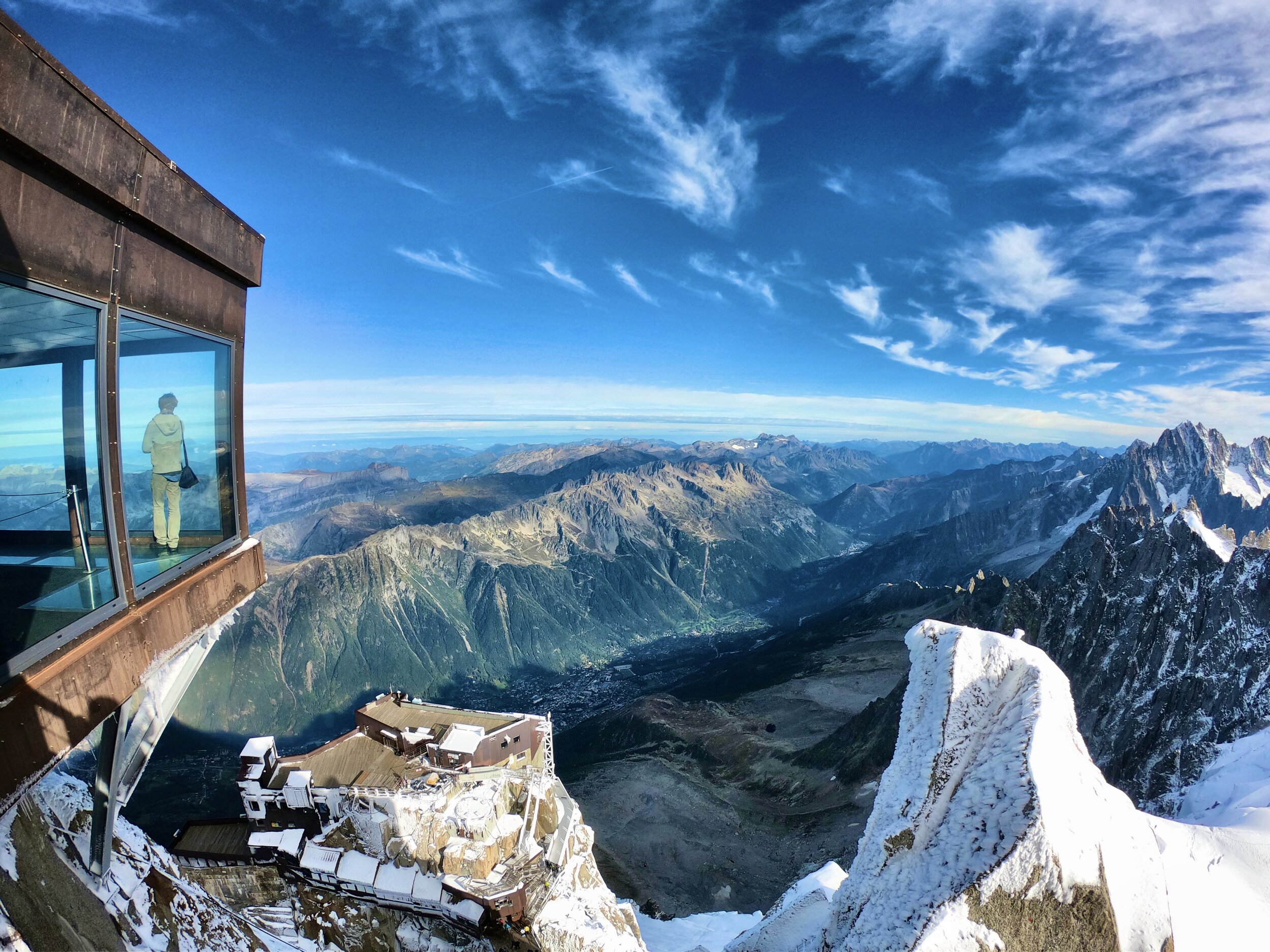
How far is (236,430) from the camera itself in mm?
9555

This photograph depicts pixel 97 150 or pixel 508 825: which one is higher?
pixel 97 150

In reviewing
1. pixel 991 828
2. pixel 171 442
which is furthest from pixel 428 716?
pixel 991 828

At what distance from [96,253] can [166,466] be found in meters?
2.86

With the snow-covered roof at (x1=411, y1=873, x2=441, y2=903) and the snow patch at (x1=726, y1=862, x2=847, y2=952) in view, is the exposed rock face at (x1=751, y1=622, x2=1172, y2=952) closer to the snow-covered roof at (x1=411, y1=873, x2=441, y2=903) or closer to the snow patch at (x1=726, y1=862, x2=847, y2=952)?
the snow patch at (x1=726, y1=862, x2=847, y2=952)

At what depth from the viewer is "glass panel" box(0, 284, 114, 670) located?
17.7 feet

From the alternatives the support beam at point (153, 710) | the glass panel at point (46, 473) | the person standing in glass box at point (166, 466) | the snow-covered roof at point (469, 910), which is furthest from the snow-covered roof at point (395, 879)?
the glass panel at point (46, 473)

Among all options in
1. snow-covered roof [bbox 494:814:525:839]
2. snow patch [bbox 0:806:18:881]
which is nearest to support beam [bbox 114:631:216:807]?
snow patch [bbox 0:806:18:881]

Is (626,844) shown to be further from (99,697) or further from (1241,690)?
(99,697)

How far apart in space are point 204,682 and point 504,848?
615 feet

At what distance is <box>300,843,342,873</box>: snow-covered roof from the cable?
2699 centimetres

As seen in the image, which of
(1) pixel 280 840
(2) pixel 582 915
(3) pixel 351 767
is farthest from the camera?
(3) pixel 351 767

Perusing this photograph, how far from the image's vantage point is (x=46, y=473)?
5879 mm

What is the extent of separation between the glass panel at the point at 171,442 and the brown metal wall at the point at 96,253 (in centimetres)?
30

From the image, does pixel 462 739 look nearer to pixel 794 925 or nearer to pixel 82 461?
pixel 794 925
